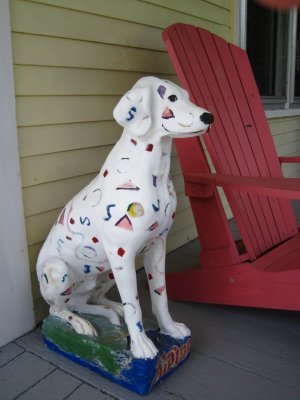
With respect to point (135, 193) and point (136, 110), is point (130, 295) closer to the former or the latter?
point (135, 193)

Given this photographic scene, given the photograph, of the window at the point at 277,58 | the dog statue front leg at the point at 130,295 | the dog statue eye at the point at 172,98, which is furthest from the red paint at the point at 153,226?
the window at the point at 277,58

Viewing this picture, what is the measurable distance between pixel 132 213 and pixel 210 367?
68cm

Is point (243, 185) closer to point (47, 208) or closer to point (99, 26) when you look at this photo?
point (47, 208)

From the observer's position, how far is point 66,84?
1.77 m

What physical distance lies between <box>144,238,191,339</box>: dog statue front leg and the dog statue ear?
43 centimetres

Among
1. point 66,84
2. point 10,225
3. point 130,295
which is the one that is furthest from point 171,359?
point 66,84

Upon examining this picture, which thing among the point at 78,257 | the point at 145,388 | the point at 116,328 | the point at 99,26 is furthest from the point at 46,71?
the point at 145,388

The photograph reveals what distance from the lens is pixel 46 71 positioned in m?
1.68

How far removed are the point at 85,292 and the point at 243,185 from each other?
76 centimetres

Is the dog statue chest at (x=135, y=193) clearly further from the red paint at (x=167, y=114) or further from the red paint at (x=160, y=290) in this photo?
the red paint at (x=160, y=290)

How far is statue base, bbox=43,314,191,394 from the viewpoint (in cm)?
134

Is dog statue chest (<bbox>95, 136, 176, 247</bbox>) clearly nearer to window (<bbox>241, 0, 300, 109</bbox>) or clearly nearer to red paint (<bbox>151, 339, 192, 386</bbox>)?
red paint (<bbox>151, 339, 192, 386</bbox>)

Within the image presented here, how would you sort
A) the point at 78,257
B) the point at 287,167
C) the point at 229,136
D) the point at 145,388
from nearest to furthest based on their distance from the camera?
the point at 145,388, the point at 78,257, the point at 229,136, the point at 287,167

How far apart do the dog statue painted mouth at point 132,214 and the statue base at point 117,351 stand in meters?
0.03
